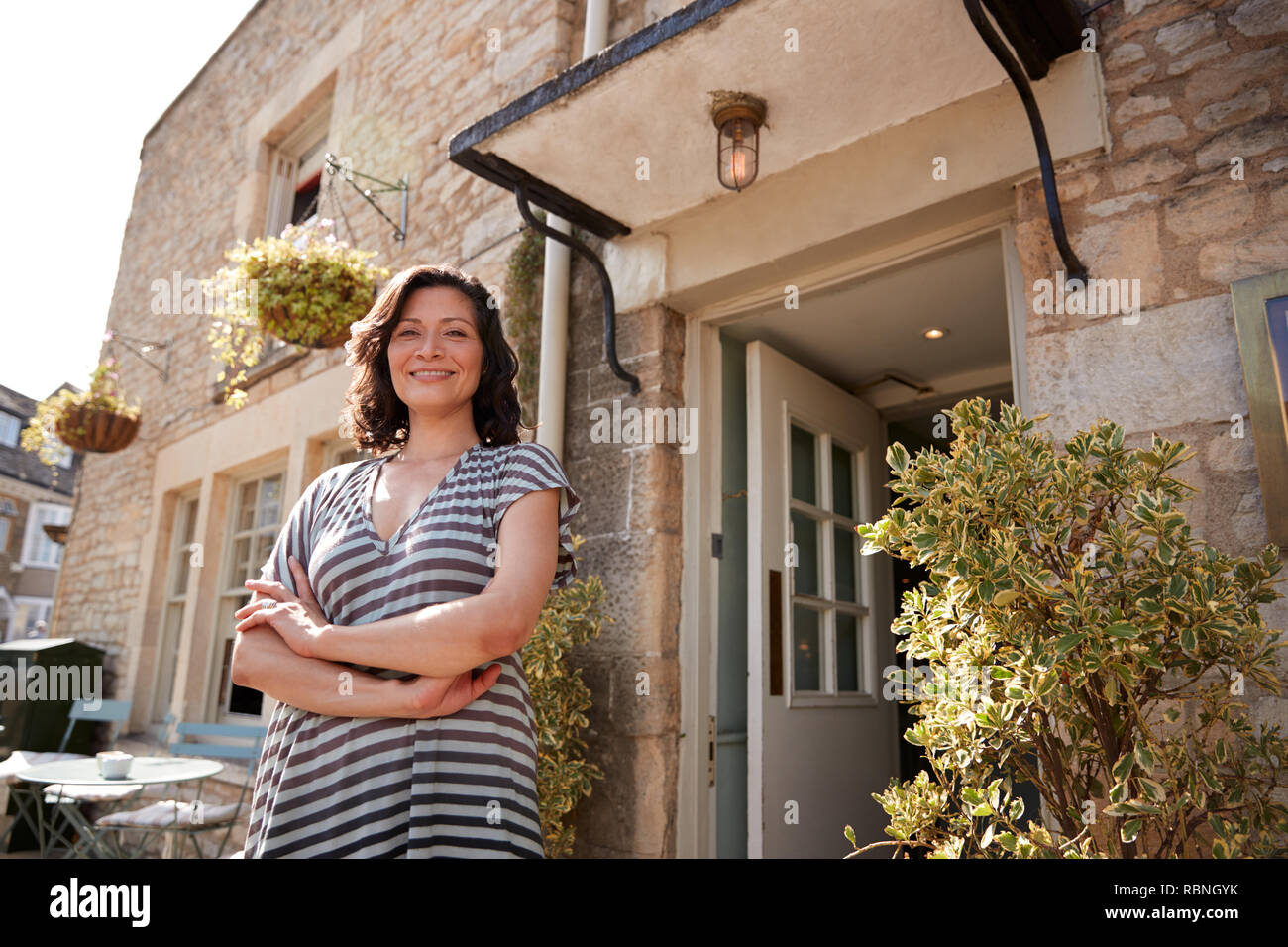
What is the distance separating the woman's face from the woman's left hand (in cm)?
38

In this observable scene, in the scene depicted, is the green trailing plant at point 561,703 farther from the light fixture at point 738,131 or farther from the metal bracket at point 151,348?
the metal bracket at point 151,348

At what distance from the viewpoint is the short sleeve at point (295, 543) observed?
57.0 inches

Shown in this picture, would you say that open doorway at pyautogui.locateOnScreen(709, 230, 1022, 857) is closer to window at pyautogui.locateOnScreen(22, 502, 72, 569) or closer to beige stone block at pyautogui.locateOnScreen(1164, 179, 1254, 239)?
beige stone block at pyautogui.locateOnScreen(1164, 179, 1254, 239)

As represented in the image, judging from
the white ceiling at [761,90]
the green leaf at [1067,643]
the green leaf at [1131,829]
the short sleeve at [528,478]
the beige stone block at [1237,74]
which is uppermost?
the white ceiling at [761,90]

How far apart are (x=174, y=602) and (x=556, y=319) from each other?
4625 mm

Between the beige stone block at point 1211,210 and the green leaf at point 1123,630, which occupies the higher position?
the beige stone block at point 1211,210

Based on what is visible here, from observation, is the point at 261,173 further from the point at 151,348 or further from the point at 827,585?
the point at 827,585

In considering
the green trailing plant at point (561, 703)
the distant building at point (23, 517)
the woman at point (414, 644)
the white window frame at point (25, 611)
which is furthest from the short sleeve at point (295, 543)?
the white window frame at point (25, 611)

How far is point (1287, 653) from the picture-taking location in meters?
1.64

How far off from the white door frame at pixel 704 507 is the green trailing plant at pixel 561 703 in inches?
12.7

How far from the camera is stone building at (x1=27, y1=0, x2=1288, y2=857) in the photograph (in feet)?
6.23

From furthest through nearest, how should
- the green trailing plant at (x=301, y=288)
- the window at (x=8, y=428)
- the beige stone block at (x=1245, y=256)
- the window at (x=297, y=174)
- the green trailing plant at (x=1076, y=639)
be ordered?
the window at (x=8, y=428) → the window at (x=297, y=174) → the green trailing plant at (x=301, y=288) → the beige stone block at (x=1245, y=256) → the green trailing plant at (x=1076, y=639)
